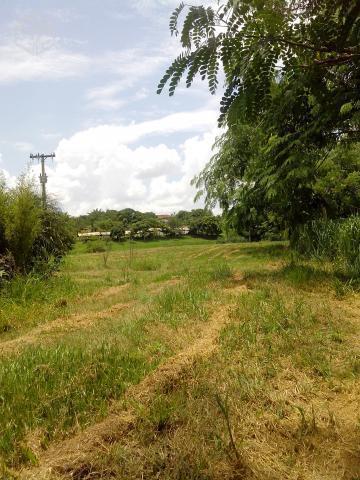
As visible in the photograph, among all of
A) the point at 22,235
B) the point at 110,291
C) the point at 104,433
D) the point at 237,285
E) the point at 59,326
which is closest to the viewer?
the point at 104,433

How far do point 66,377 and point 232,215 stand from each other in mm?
12254

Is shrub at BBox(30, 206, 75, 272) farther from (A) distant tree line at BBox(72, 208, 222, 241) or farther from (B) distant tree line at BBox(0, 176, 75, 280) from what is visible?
(A) distant tree line at BBox(72, 208, 222, 241)

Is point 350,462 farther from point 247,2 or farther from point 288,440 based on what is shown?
point 247,2

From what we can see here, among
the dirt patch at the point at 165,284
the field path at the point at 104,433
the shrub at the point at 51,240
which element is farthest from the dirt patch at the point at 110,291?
the field path at the point at 104,433

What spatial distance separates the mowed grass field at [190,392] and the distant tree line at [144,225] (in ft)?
121

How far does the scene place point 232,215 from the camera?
1580cm

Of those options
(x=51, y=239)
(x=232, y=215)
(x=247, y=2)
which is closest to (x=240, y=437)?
(x=247, y=2)

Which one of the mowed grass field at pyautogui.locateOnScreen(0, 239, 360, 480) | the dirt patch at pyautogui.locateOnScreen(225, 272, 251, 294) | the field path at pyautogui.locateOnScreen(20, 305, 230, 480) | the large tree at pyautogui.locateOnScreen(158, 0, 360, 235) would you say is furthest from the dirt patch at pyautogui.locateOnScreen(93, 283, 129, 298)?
the large tree at pyautogui.locateOnScreen(158, 0, 360, 235)

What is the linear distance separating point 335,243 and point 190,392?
7.30 meters

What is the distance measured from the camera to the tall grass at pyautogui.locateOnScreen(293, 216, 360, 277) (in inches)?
347

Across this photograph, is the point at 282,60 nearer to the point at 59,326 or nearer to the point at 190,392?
the point at 190,392

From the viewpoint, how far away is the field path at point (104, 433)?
277cm

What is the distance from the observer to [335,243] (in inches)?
394

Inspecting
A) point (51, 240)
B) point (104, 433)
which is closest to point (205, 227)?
point (51, 240)
